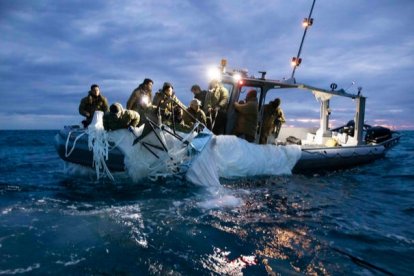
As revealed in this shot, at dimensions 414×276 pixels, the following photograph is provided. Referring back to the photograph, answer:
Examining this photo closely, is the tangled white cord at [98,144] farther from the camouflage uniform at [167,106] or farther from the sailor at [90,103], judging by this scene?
the sailor at [90,103]

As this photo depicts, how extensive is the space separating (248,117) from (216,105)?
942mm

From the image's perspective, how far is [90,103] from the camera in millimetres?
8570

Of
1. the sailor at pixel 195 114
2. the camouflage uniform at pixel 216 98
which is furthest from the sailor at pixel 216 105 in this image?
the sailor at pixel 195 114

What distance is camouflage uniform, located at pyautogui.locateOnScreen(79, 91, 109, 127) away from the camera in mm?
8508

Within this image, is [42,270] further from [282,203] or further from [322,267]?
[282,203]

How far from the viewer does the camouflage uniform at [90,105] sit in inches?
335

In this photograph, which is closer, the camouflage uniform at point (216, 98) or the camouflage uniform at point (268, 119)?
the camouflage uniform at point (216, 98)

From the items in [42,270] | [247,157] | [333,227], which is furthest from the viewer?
[247,157]

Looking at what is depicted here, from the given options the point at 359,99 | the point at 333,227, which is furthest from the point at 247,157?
the point at 359,99

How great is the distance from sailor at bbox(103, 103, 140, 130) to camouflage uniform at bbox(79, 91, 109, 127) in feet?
5.27

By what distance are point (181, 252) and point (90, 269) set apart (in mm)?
989

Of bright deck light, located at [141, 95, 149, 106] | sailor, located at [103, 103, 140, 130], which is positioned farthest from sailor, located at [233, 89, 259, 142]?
sailor, located at [103, 103, 140, 130]

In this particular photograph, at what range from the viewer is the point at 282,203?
20.2ft

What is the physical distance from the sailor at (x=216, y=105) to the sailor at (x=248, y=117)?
391mm
